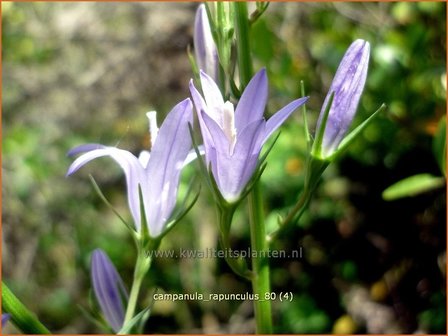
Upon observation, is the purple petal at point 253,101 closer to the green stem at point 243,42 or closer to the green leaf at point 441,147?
the green stem at point 243,42

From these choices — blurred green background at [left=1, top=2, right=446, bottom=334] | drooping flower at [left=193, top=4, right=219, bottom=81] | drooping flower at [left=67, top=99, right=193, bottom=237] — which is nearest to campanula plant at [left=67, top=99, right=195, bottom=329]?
drooping flower at [left=67, top=99, right=193, bottom=237]

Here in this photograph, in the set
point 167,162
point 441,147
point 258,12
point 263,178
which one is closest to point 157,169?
point 167,162

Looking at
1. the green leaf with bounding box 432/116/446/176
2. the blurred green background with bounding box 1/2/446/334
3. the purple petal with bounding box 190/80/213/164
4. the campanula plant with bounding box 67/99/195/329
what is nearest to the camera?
the purple petal with bounding box 190/80/213/164

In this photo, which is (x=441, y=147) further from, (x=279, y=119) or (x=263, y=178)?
(x=279, y=119)

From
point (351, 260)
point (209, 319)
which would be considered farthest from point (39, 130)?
point (351, 260)

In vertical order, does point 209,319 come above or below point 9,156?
below

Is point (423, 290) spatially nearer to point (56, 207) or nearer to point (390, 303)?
point (390, 303)

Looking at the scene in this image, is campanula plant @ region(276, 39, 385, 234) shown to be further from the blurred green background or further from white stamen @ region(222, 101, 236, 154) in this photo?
the blurred green background
